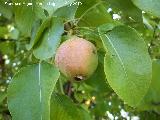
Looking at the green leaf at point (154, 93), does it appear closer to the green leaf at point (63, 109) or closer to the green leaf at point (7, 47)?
the green leaf at point (63, 109)

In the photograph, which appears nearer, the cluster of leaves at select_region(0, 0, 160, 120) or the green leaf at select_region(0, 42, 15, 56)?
the cluster of leaves at select_region(0, 0, 160, 120)

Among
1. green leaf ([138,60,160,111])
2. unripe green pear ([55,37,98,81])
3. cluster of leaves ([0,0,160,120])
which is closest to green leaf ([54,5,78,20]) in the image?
cluster of leaves ([0,0,160,120])

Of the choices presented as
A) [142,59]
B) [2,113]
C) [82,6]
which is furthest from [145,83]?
[2,113]

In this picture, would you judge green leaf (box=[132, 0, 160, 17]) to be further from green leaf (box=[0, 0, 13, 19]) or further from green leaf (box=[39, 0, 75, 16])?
green leaf (box=[0, 0, 13, 19])

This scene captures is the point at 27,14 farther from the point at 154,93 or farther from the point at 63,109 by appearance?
the point at 154,93

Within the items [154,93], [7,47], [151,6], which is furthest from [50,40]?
[7,47]

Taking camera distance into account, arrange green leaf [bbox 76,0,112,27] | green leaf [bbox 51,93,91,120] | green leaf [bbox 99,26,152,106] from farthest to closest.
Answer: green leaf [bbox 76,0,112,27] < green leaf [bbox 51,93,91,120] < green leaf [bbox 99,26,152,106]
